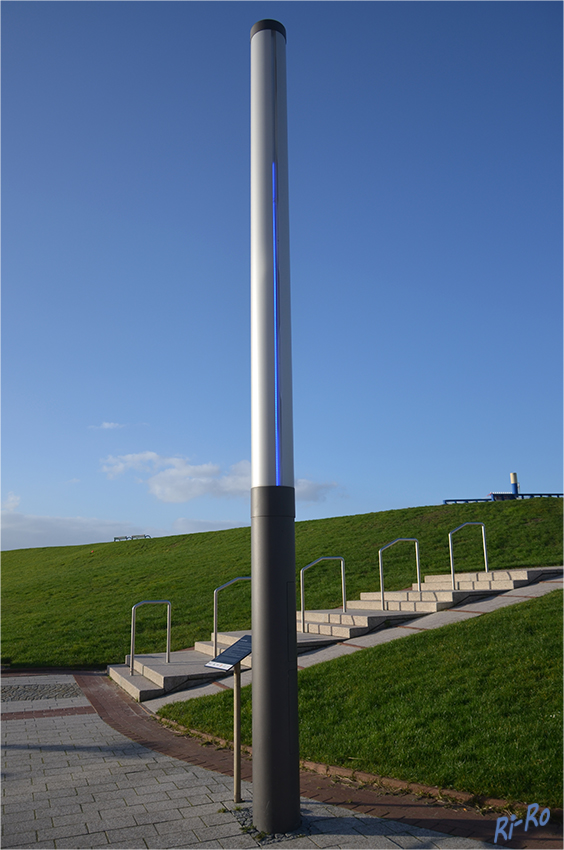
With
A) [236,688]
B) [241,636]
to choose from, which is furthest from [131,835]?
[241,636]

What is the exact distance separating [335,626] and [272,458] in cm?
686

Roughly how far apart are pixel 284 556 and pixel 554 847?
101 inches

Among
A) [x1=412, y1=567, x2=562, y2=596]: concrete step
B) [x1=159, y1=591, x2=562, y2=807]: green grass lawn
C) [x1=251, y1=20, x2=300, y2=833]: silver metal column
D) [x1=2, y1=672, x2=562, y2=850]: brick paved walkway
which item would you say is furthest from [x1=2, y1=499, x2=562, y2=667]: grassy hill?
[x1=251, y1=20, x2=300, y2=833]: silver metal column

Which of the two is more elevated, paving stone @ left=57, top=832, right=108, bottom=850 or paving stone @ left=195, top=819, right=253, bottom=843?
paving stone @ left=195, top=819, right=253, bottom=843

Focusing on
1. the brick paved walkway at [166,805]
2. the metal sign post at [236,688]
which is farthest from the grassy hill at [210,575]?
the metal sign post at [236,688]

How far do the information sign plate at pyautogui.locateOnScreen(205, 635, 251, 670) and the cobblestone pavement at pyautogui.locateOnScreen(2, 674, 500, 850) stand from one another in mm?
1083

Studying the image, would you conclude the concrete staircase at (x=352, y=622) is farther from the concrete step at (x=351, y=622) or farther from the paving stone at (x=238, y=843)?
the paving stone at (x=238, y=843)

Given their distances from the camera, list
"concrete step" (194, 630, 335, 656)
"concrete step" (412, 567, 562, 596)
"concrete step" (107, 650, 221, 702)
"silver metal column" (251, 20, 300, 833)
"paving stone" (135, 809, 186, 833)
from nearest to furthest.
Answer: "silver metal column" (251, 20, 300, 833) → "paving stone" (135, 809, 186, 833) → "concrete step" (107, 650, 221, 702) → "concrete step" (194, 630, 335, 656) → "concrete step" (412, 567, 562, 596)

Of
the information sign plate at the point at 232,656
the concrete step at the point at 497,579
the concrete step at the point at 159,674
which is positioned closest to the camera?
the information sign plate at the point at 232,656

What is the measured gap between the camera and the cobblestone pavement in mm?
4117

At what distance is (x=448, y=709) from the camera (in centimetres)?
601

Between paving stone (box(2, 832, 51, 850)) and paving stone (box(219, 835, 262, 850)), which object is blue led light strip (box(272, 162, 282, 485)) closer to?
paving stone (box(219, 835, 262, 850))

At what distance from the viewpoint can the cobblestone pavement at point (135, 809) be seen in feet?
13.5

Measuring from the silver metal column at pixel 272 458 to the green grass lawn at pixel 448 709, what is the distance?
1.37 metres
